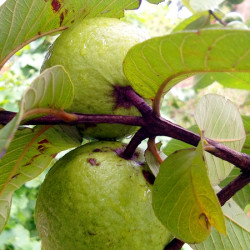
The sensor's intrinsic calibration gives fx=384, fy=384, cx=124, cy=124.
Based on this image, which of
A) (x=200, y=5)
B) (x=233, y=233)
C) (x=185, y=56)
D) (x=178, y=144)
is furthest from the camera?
(x=200, y=5)

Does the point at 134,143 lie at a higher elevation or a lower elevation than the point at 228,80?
higher

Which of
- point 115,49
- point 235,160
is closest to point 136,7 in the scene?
point 115,49

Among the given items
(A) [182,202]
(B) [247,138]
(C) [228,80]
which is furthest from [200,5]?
(A) [182,202]

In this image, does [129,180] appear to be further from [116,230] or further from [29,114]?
[29,114]

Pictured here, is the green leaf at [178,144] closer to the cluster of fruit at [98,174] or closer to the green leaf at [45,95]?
the cluster of fruit at [98,174]

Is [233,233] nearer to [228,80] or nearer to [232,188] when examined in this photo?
[232,188]

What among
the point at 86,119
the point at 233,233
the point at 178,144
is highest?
the point at 86,119
